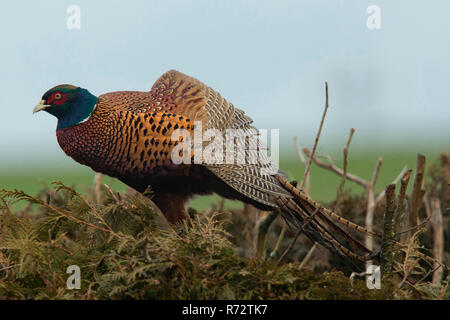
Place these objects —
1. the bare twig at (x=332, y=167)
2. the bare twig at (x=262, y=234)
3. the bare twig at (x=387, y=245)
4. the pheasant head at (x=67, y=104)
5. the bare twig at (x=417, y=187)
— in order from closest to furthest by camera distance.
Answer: the bare twig at (x=387, y=245), the pheasant head at (x=67, y=104), the bare twig at (x=417, y=187), the bare twig at (x=262, y=234), the bare twig at (x=332, y=167)

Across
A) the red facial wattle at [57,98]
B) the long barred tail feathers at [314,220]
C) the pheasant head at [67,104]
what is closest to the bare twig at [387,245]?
the long barred tail feathers at [314,220]

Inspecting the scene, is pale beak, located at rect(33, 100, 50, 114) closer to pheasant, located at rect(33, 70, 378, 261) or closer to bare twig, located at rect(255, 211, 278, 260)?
pheasant, located at rect(33, 70, 378, 261)

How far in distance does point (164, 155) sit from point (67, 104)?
0.61 metres

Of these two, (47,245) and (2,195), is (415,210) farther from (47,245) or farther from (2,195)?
(2,195)

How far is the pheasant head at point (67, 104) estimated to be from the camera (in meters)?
2.92

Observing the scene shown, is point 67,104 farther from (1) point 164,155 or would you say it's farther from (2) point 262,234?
(2) point 262,234

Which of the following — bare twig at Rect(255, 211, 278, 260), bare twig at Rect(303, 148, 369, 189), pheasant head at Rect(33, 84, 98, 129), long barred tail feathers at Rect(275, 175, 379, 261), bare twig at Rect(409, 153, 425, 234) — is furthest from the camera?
bare twig at Rect(303, 148, 369, 189)

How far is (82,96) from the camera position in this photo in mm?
2977

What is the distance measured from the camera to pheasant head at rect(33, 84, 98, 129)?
2.92 meters

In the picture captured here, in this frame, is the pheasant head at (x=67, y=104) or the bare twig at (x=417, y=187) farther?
the bare twig at (x=417, y=187)

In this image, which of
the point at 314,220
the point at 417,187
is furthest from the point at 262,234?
the point at 417,187

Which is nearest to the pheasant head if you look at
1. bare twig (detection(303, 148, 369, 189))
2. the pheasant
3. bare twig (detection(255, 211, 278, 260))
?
the pheasant

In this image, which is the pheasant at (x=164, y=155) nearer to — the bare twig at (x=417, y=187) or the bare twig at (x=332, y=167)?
the bare twig at (x=417, y=187)

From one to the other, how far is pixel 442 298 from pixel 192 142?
1567 millimetres
